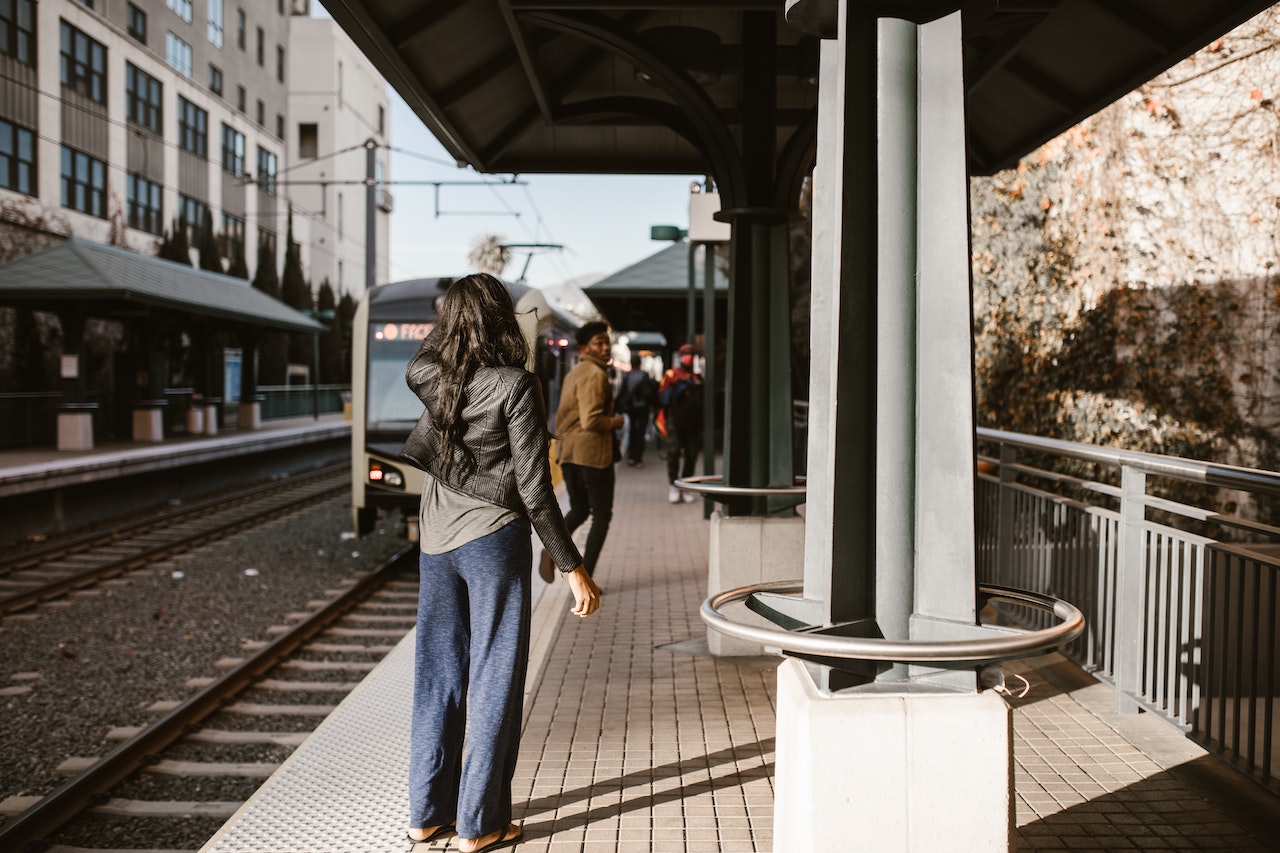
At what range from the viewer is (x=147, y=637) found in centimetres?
899

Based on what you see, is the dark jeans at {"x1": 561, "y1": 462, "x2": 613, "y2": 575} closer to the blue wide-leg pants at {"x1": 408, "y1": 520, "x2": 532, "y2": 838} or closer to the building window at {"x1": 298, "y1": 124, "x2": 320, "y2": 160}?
the blue wide-leg pants at {"x1": 408, "y1": 520, "x2": 532, "y2": 838}

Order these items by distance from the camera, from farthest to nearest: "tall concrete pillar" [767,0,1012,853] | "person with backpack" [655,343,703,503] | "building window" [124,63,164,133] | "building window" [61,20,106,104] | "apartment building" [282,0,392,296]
→ 1. "apartment building" [282,0,392,296]
2. "building window" [124,63,164,133]
3. "building window" [61,20,106,104]
4. "person with backpack" [655,343,703,503]
5. "tall concrete pillar" [767,0,1012,853]

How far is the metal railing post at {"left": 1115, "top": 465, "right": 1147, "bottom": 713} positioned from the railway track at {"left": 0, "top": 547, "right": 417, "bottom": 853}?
164 inches

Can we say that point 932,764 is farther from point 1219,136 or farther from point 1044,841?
point 1219,136

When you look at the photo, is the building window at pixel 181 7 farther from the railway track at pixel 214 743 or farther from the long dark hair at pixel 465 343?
the long dark hair at pixel 465 343

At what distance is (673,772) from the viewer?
4.52 m

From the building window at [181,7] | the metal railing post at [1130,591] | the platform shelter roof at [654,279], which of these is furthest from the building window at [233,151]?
the metal railing post at [1130,591]

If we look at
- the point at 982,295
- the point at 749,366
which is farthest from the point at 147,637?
the point at 982,295

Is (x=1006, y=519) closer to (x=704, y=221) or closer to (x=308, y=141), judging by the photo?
(x=704, y=221)

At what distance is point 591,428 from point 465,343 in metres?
4.49

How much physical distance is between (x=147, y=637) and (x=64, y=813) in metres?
3.95

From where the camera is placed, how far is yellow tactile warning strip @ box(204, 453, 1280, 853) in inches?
151

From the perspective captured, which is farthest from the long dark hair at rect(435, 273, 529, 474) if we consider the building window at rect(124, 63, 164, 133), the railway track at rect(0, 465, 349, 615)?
the building window at rect(124, 63, 164, 133)

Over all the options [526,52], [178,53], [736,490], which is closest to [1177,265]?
[736,490]
